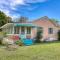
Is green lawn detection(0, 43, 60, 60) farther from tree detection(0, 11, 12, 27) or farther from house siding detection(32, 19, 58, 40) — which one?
tree detection(0, 11, 12, 27)

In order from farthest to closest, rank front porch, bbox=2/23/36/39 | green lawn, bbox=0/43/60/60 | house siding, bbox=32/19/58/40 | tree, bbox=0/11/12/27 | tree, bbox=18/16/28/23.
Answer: tree, bbox=0/11/12/27 < tree, bbox=18/16/28/23 < house siding, bbox=32/19/58/40 < front porch, bbox=2/23/36/39 < green lawn, bbox=0/43/60/60

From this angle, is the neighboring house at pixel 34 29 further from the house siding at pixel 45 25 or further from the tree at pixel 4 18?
the tree at pixel 4 18

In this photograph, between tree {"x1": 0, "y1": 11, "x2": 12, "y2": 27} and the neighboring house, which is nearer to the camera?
the neighboring house

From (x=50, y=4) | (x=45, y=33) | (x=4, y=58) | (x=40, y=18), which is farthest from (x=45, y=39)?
(x=4, y=58)

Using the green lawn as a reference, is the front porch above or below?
above

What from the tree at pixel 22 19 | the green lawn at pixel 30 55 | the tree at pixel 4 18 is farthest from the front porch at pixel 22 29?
the green lawn at pixel 30 55

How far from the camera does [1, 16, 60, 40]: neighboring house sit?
34156 millimetres

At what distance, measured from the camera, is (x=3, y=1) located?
28.3 m

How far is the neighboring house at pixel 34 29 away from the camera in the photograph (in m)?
34.2

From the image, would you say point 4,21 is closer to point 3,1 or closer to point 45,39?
point 45,39

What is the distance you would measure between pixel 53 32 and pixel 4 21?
1464cm

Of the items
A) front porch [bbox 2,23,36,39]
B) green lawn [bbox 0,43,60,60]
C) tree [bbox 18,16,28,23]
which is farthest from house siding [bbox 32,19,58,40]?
green lawn [bbox 0,43,60,60]

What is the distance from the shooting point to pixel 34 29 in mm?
35188

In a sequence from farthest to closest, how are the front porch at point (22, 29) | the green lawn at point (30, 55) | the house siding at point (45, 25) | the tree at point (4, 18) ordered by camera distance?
1. the tree at point (4, 18)
2. the house siding at point (45, 25)
3. the front porch at point (22, 29)
4. the green lawn at point (30, 55)
